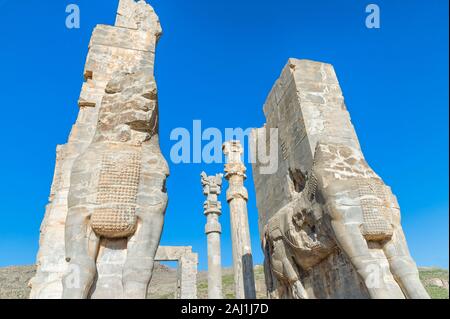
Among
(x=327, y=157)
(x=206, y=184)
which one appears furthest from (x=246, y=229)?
(x=327, y=157)

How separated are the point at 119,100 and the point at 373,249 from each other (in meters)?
3.18

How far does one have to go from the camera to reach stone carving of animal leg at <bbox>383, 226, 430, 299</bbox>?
339 centimetres

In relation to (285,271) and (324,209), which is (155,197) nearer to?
(324,209)

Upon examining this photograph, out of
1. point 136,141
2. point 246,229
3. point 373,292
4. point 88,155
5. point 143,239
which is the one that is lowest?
point 373,292

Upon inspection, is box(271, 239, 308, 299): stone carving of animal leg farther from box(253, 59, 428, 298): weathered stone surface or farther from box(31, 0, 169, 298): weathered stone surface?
box(31, 0, 169, 298): weathered stone surface

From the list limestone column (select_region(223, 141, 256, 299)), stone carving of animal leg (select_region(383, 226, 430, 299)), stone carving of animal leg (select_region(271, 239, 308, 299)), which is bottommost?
stone carving of animal leg (select_region(383, 226, 430, 299))

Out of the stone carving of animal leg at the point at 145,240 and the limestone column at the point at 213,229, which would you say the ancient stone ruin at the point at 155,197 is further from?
the limestone column at the point at 213,229

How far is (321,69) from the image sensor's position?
20.8 ft

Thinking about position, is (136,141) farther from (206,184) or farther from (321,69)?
(206,184)

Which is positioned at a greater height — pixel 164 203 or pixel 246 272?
pixel 246 272

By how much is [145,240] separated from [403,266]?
2548 millimetres

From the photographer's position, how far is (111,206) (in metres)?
3.29

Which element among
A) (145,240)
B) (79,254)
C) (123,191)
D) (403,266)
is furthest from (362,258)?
(79,254)

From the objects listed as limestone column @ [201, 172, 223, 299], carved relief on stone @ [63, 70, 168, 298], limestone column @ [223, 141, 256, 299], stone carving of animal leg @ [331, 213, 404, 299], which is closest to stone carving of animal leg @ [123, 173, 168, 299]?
carved relief on stone @ [63, 70, 168, 298]
